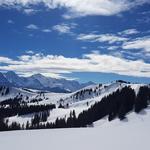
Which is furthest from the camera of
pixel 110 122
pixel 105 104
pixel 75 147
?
pixel 105 104

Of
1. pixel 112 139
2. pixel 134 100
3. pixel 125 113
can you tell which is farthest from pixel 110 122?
pixel 112 139

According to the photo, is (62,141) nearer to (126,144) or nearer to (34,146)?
(34,146)

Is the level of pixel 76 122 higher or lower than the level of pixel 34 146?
lower

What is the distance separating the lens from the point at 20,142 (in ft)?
66.1

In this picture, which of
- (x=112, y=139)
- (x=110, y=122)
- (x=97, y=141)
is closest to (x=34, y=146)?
(x=97, y=141)

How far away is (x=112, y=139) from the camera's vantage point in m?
20.8

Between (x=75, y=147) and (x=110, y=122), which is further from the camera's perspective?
(x=110, y=122)

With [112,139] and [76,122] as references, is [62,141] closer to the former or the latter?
[112,139]

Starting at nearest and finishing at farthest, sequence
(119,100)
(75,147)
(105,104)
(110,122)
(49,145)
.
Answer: (75,147), (49,145), (110,122), (119,100), (105,104)

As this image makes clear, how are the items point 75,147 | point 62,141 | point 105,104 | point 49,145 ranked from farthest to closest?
point 105,104, point 62,141, point 49,145, point 75,147

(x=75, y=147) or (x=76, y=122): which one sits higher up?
(x=75, y=147)

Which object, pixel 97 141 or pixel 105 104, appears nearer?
pixel 97 141

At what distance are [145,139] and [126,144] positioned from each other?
225cm

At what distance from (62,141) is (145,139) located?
19.3 ft
